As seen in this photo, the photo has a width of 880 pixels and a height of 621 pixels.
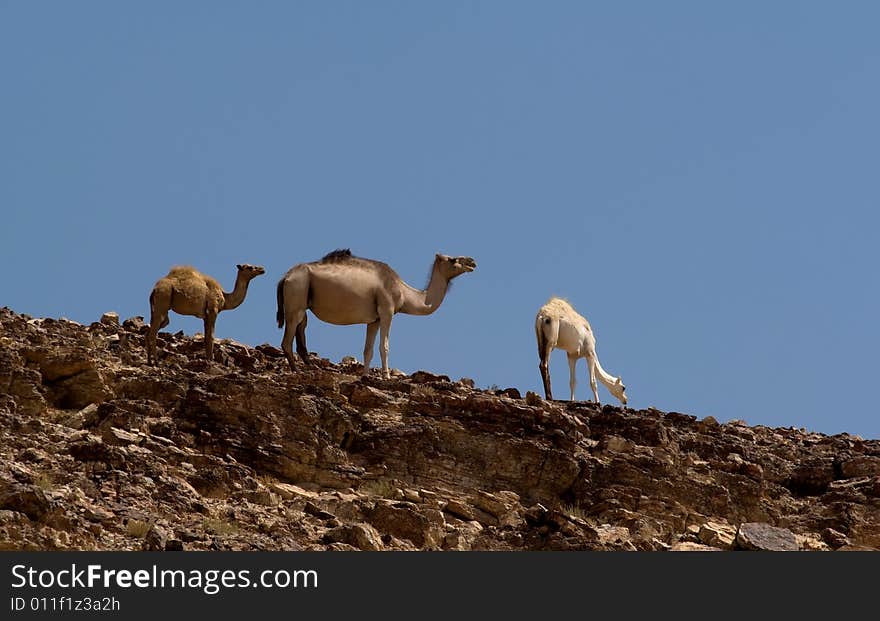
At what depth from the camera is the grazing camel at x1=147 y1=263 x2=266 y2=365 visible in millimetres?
Answer: 34025

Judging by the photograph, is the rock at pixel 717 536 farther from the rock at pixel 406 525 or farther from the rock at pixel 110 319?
the rock at pixel 110 319

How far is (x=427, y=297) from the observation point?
39.3 m

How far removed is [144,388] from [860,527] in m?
11.8

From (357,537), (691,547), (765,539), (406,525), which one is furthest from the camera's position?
(691,547)

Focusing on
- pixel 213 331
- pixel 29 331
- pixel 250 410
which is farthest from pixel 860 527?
pixel 29 331

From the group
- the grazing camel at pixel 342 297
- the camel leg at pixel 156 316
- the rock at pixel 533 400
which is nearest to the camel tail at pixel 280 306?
the grazing camel at pixel 342 297

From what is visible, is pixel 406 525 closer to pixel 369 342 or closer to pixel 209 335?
pixel 209 335

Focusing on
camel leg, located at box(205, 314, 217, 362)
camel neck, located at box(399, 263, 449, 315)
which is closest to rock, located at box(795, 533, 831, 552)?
camel neck, located at box(399, 263, 449, 315)

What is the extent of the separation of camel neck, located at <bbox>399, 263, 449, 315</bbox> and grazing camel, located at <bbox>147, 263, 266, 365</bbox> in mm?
4346

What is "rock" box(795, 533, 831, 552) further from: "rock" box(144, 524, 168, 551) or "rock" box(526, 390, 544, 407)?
"rock" box(144, 524, 168, 551)

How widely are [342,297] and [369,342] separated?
1.22 m

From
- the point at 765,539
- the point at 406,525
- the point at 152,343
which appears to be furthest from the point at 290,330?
the point at 765,539

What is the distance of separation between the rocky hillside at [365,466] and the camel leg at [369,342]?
5.95 ft

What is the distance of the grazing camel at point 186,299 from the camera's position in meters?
34.0
